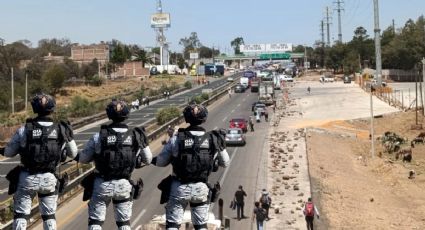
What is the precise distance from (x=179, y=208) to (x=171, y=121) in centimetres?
4203

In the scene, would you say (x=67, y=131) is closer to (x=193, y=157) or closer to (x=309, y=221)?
(x=193, y=157)

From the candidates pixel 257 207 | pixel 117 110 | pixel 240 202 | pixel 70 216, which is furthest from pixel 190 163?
pixel 70 216

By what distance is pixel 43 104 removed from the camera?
723 centimetres

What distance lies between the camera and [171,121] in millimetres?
49156

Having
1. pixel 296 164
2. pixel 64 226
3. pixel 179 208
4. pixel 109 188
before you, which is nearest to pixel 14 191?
pixel 109 188

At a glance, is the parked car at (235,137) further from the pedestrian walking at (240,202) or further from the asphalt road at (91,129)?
the pedestrian walking at (240,202)

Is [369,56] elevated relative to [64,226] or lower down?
elevated

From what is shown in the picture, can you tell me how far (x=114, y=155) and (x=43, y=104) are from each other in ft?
3.61

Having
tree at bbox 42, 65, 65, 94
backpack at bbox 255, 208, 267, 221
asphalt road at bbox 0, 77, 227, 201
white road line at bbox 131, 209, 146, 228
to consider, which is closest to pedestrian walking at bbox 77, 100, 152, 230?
backpack at bbox 255, 208, 267, 221

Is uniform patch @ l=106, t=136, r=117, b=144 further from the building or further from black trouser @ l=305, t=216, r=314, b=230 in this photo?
the building

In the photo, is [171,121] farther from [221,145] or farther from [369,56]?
[369,56]

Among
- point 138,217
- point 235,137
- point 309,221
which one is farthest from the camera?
point 235,137

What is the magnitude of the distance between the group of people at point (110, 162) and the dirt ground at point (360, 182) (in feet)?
51.1

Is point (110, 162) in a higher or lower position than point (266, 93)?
lower
